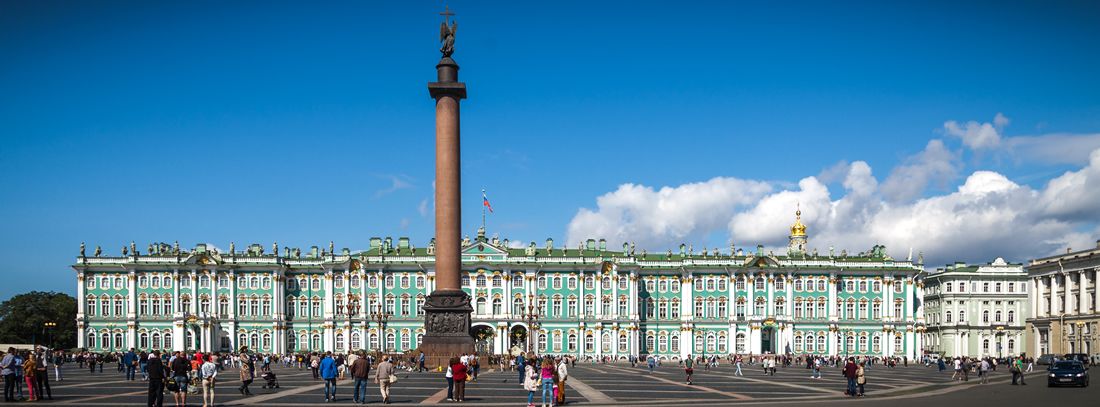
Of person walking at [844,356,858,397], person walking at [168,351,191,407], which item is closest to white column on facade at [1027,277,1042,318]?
person walking at [844,356,858,397]

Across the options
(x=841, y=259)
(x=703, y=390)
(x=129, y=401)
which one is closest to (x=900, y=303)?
(x=841, y=259)

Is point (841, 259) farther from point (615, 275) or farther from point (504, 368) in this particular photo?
point (504, 368)

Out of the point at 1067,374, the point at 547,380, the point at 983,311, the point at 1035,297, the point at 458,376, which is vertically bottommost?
the point at 983,311

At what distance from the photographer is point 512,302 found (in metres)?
112

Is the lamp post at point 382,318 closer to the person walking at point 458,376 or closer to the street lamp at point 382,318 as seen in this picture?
the street lamp at point 382,318

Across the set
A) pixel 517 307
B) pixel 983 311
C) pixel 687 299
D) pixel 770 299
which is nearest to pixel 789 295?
pixel 770 299

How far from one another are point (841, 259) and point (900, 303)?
315 inches

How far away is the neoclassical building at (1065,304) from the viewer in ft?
345

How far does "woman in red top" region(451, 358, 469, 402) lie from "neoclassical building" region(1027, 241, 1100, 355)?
88.5 meters

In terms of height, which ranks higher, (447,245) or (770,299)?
(447,245)

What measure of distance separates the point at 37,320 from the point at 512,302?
57895 millimetres

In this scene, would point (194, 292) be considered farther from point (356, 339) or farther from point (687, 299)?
point (687, 299)

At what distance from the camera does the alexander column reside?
56.5 metres

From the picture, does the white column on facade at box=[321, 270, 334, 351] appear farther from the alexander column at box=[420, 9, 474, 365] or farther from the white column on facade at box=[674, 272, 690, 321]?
the alexander column at box=[420, 9, 474, 365]
